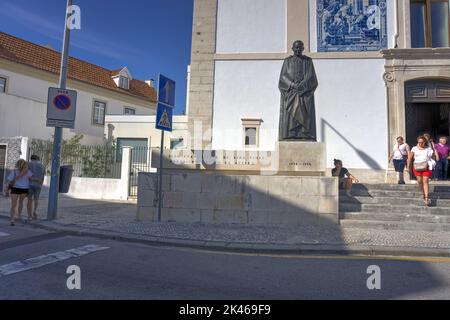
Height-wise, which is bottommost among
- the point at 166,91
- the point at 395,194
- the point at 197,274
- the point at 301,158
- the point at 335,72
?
the point at 197,274

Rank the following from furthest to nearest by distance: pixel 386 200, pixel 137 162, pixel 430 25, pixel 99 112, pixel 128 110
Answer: pixel 128 110
pixel 99 112
pixel 137 162
pixel 430 25
pixel 386 200

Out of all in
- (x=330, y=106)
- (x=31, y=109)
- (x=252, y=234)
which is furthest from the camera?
(x=31, y=109)

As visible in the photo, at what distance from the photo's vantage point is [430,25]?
12.9 metres

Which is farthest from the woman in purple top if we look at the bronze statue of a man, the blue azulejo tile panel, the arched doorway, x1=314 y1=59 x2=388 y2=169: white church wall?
the bronze statue of a man

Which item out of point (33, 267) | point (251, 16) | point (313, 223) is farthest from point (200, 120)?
point (33, 267)

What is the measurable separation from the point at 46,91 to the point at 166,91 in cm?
1952

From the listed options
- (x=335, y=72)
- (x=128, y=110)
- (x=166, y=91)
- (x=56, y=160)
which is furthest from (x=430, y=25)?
(x=128, y=110)

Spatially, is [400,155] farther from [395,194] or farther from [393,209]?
[393,209]

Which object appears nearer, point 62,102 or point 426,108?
point 62,102

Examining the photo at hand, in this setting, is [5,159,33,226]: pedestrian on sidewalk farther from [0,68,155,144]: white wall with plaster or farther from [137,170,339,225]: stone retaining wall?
[0,68,155,144]: white wall with plaster

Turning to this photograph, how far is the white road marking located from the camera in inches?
174

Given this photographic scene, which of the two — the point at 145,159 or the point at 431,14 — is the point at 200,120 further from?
the point at 431,14

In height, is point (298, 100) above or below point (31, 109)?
below

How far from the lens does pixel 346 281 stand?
420 centimetres
